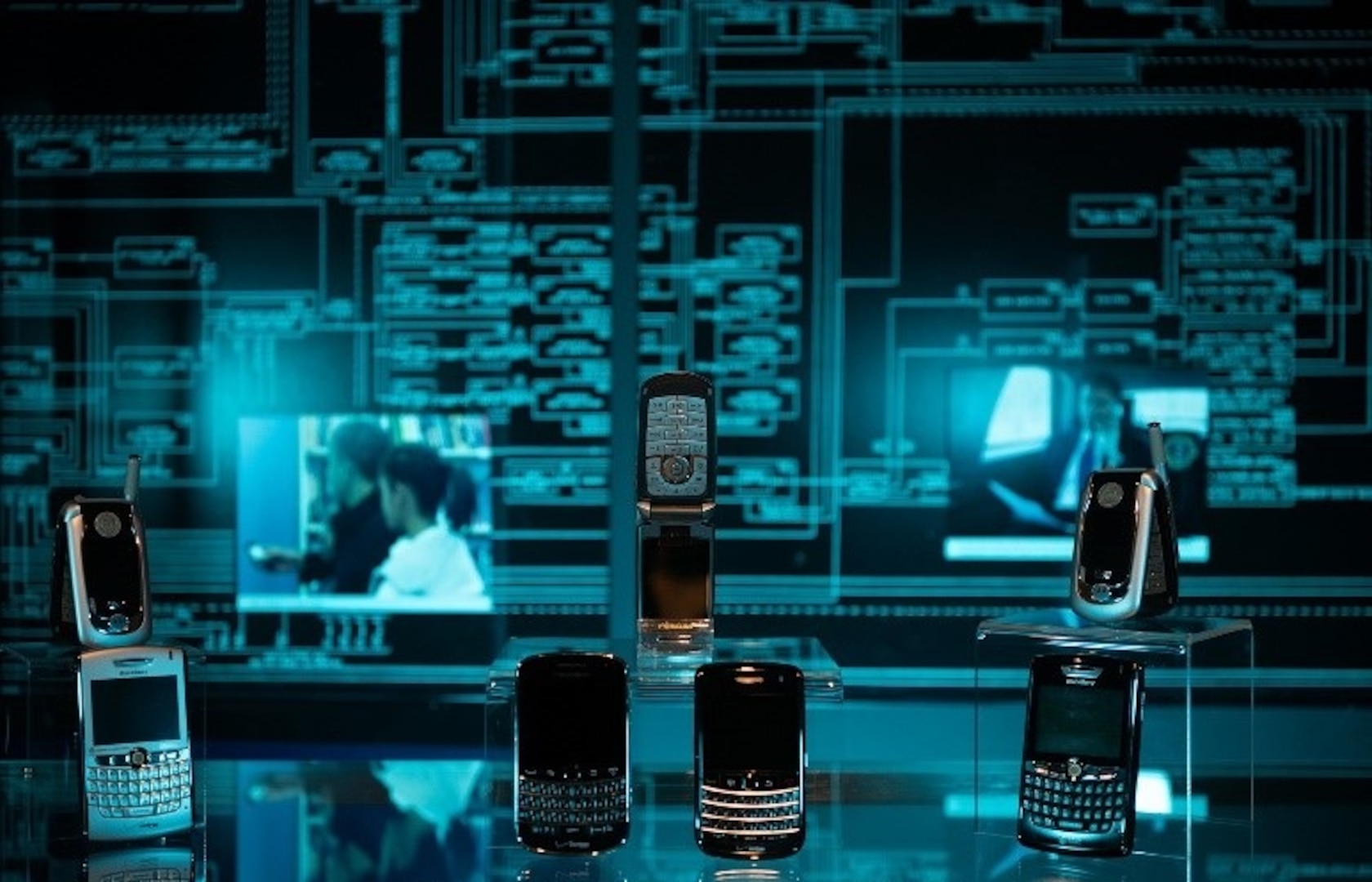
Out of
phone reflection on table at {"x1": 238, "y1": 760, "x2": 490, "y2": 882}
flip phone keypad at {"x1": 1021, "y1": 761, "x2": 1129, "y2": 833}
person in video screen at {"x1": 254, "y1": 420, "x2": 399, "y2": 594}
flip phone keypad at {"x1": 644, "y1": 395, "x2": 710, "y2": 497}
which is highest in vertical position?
flip phone keypad at {"x1": 644, "y1": 395, "x2": 710, "y2": 497}

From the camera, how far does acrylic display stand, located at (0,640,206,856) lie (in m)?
1.99

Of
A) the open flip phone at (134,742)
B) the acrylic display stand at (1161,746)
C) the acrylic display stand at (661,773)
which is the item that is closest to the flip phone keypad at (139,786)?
the open flip phone at (134,742)

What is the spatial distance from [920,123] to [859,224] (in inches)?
12.3

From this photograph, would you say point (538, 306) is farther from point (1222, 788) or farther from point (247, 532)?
point (1222, 788)

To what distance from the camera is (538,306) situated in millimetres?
4328

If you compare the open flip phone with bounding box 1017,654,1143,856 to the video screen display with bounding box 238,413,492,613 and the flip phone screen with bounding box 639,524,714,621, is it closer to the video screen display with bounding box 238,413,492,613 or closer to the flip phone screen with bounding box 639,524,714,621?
the flip phone screen with bounding box 639,524,714,621

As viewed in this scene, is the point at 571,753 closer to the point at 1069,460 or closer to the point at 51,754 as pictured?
the point at 51,754

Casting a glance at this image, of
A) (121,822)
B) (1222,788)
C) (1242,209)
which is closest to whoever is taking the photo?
(121,822)

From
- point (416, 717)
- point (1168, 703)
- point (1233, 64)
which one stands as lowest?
point (416, 717)

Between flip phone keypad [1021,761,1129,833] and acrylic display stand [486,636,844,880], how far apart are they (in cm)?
26

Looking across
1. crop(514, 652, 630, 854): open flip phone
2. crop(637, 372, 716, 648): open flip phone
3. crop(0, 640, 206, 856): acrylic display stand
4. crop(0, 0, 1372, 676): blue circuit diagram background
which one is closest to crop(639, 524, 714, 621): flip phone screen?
crop(637, 372, 716, 648): open flip phone

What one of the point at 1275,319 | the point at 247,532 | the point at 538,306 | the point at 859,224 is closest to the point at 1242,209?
the point at 1275,319

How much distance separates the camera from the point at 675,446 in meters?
2.27

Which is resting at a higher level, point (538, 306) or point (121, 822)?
point (538, 306)
